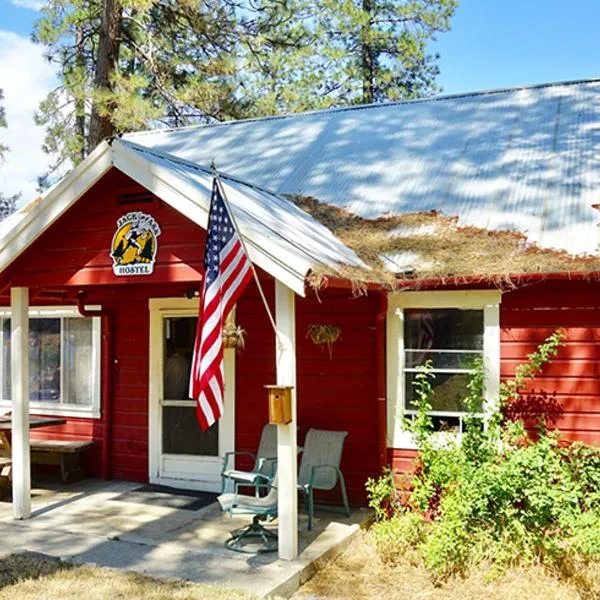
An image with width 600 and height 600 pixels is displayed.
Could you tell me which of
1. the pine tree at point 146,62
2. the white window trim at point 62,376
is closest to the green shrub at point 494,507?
the white window trim at point 62,376

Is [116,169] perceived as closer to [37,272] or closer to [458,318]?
[37,272]

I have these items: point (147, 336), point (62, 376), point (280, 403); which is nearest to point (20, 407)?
point (147, 336)

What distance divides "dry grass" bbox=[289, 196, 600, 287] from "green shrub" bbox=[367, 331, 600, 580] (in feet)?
2.98

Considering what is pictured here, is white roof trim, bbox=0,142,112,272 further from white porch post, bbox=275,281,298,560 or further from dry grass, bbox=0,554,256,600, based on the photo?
dry grass, bbox=0,554,256,600

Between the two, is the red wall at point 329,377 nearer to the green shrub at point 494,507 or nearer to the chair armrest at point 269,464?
the chair armrest at point 269,464

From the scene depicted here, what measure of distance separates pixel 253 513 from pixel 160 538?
1025 millimetres

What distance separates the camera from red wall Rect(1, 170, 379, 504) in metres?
6.60

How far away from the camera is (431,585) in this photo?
552 centimetres

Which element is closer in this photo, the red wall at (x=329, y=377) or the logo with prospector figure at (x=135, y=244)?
the logo with prospector figure at (x=135, y=244)

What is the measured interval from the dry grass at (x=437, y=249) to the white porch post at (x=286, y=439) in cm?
49

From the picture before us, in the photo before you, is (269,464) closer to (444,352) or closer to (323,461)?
(323,461)

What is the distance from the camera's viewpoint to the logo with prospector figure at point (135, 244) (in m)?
6.39

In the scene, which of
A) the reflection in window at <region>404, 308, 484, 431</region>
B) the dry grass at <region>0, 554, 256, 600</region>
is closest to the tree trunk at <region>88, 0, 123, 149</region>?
the reflection in window at <region>404, 308, 484, 431</region>

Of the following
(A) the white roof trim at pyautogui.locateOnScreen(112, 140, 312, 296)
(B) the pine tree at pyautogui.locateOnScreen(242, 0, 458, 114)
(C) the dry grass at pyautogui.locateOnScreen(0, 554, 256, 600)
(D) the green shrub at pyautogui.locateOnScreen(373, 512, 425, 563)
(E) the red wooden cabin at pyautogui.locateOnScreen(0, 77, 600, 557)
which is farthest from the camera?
(B) the pine tree at pyautogui.locateOnScreen(242, 0, 458, 114)
